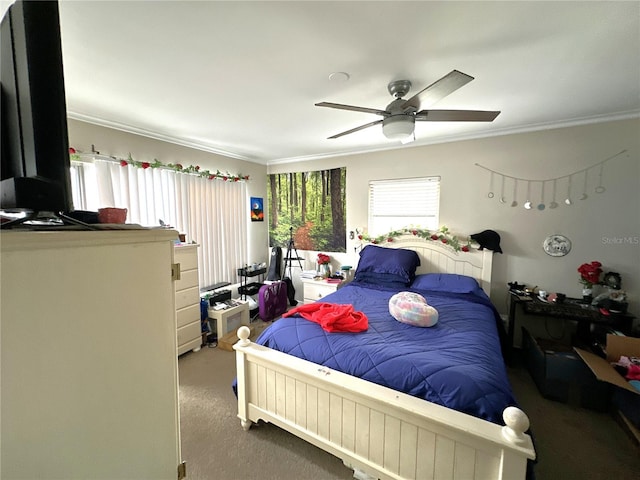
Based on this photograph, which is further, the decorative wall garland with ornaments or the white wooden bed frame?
the decorative wall garland with ornaments

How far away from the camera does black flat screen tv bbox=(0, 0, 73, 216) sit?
697mm

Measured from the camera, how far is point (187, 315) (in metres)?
2.69

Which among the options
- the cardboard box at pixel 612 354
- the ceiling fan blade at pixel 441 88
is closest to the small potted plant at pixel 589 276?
the cardboard box at pixel 612 354

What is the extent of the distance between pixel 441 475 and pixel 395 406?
358 millimetres

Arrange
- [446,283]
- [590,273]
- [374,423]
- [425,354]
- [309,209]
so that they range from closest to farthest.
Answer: [374,423] < [425,354] < [590,273] < [446,283] < [309,209]

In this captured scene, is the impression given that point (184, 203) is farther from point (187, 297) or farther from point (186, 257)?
point (187, 297)

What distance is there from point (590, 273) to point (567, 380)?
3.39ft

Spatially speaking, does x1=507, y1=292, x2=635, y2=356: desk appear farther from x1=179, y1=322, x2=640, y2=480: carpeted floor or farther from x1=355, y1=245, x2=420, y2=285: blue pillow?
A: x1=355, y1=245, x2=420, y2=285: blue pillow

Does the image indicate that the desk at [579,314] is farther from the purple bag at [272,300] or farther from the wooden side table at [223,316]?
the wooden side table at [223,316]

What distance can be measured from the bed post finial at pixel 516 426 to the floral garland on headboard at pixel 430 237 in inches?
83.7

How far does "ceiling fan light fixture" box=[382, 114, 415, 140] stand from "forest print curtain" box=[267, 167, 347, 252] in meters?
1.89

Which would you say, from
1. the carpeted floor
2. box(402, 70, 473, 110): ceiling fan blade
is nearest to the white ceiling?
box(402, 70, 473, 110): ceiling fan blade

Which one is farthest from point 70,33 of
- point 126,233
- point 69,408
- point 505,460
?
point 505,460

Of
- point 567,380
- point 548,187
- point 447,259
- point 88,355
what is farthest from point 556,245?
point 88,355
